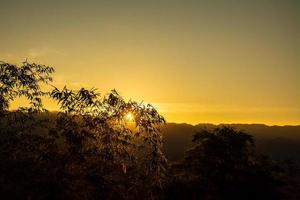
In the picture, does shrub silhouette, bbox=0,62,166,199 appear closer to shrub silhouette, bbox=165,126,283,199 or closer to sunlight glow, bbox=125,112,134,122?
sunlight glow, bbox=125,112,134,122

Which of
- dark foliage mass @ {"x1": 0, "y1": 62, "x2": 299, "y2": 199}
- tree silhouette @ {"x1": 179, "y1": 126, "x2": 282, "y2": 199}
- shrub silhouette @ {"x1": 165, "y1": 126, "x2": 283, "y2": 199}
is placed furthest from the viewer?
tree silhouette @ {"x1": 179, "y1": 126, "x2": 282, "y2": 199}

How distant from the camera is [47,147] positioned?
1373 cm

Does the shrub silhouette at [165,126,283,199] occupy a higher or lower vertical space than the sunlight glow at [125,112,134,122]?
lower

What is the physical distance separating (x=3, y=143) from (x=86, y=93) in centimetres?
301

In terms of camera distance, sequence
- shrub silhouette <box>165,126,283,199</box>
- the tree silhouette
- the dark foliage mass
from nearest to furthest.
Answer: the dark foliage mass < shrub silhouette <box>165,126,283,199</box> < the tree silhouette

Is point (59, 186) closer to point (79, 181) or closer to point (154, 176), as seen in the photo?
point (79, 181)

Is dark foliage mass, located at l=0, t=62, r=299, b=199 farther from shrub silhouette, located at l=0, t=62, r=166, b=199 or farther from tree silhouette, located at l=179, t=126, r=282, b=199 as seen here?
tree silhouette, located at l=179, t=126, r=282, b=199

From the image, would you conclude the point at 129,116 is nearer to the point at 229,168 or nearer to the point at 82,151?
the point at 82,151

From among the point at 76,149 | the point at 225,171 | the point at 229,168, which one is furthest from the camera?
the point at 229,168

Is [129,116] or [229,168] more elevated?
[129,116]

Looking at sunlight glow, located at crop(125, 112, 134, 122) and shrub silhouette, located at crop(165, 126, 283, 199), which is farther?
shrub silhouette, located at crop(165, 126, 283, 199)

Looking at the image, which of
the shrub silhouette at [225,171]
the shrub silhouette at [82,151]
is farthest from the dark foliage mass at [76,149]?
the shrub silhouette at [225,171]

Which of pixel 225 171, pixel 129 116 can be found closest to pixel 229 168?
pixel 225 171

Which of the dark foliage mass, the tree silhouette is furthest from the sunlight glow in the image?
the tree silhouette
